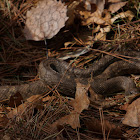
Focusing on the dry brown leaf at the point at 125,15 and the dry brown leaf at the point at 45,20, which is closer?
the dry brown leaf at the point at 45,20

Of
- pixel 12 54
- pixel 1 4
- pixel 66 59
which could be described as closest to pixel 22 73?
pixel 12 54

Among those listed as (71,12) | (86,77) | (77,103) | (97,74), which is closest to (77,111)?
(77,103)

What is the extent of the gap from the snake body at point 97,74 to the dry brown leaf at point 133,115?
77 centimetres

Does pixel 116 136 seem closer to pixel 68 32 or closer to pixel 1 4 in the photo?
pixel 68 32

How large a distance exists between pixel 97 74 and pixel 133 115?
185cm

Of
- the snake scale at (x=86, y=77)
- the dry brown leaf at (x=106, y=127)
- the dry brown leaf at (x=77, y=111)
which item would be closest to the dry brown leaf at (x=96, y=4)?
the snake scale at (x=86, y=77)

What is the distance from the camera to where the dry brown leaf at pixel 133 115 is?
272 centimetres

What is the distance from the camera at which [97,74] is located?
4.54 m

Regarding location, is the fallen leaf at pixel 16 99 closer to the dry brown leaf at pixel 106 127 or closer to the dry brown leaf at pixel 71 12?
the dry brown leaf at pixel 106 127

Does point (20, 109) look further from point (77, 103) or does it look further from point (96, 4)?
point (96, 4)

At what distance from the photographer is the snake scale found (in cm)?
403

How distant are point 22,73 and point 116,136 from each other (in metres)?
2.81

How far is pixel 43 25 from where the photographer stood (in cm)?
474

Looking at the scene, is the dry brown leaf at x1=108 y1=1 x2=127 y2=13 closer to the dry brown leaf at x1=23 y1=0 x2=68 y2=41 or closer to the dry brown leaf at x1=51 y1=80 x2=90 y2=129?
the dry brown leaf at x1=23 y1=0 x2=68 y2=41
